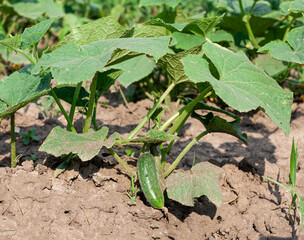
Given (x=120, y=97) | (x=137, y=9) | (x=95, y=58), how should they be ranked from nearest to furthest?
(x=95, y=58), (x=120, y=97), (x=137, y=9)

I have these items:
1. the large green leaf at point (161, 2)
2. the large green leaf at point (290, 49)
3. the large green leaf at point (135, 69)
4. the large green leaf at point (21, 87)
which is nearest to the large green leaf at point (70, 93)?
the large green leaf at point (21, 87)

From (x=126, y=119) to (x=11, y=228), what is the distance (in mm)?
1746

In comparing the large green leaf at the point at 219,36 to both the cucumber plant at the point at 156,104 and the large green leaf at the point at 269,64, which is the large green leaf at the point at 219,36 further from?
the cucumber plant at the point at 156,104

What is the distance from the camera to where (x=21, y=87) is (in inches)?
91.6

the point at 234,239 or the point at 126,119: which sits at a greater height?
the point at 234,239

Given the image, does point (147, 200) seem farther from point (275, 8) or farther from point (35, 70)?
point (275, 8)

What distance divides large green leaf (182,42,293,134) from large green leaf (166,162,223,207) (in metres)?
0.49

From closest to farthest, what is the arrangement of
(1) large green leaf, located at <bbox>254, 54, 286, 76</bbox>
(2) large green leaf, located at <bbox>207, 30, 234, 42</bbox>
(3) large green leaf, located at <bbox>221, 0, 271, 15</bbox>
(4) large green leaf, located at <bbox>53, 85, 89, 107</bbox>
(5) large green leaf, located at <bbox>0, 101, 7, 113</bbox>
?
(5) large green leaf, located at <bbox>0, 101, 7, 113</bbox> → (4) large green leaf, located at <bbox>53, 85, 89, 107</bbox> → (1) large green leaf, located at <bbox>254, 54, 286, 76</bbox> → (2) large green leaf, located at <bbox>207, 30, 234, 42</bbox> → (3) large green leaf, located at <bbox>221, 0, 271, 15</bbox>

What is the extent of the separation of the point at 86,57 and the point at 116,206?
88 cm

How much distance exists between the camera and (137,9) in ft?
20.8

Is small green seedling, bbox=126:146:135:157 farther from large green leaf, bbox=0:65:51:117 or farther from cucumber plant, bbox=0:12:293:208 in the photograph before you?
large green leaf, bbox=0:65:51:117

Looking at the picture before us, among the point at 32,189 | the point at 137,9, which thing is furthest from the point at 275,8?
the point at 32,189

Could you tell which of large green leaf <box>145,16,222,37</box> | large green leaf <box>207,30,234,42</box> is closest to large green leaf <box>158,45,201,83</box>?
large green leaf <box>145,16,222,37</box>

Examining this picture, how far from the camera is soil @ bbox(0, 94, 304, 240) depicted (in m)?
2.12
